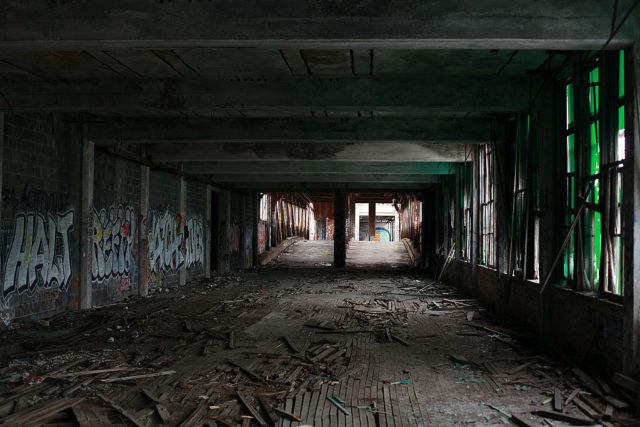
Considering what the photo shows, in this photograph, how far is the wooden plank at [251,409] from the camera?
4.56 metres

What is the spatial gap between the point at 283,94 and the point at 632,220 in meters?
5.12

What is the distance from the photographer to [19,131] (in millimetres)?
8828

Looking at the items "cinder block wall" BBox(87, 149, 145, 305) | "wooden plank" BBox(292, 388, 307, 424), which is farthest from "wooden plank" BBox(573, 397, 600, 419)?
"cinder block wall" BBox(87, 149, 145, 305)

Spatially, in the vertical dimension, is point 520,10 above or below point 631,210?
above

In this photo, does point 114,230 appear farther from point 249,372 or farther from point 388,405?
point 388,405

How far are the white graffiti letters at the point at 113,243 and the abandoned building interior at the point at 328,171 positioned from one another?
59 mm

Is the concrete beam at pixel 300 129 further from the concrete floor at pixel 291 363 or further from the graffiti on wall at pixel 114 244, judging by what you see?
the concrete floor at pixel 291 363

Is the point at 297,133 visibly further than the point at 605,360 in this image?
Yes

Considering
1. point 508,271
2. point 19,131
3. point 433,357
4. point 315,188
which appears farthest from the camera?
point 315,188

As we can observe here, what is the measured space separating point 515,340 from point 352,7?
576 cm

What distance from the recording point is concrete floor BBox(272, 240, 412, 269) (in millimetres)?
24552

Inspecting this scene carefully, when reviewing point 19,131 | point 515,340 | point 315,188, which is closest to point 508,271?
point 515,340

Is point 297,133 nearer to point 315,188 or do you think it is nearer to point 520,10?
point 520,10

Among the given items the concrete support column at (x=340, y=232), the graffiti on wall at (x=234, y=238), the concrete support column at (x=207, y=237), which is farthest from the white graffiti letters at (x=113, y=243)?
the concrete support column at (x=340, y=232)
